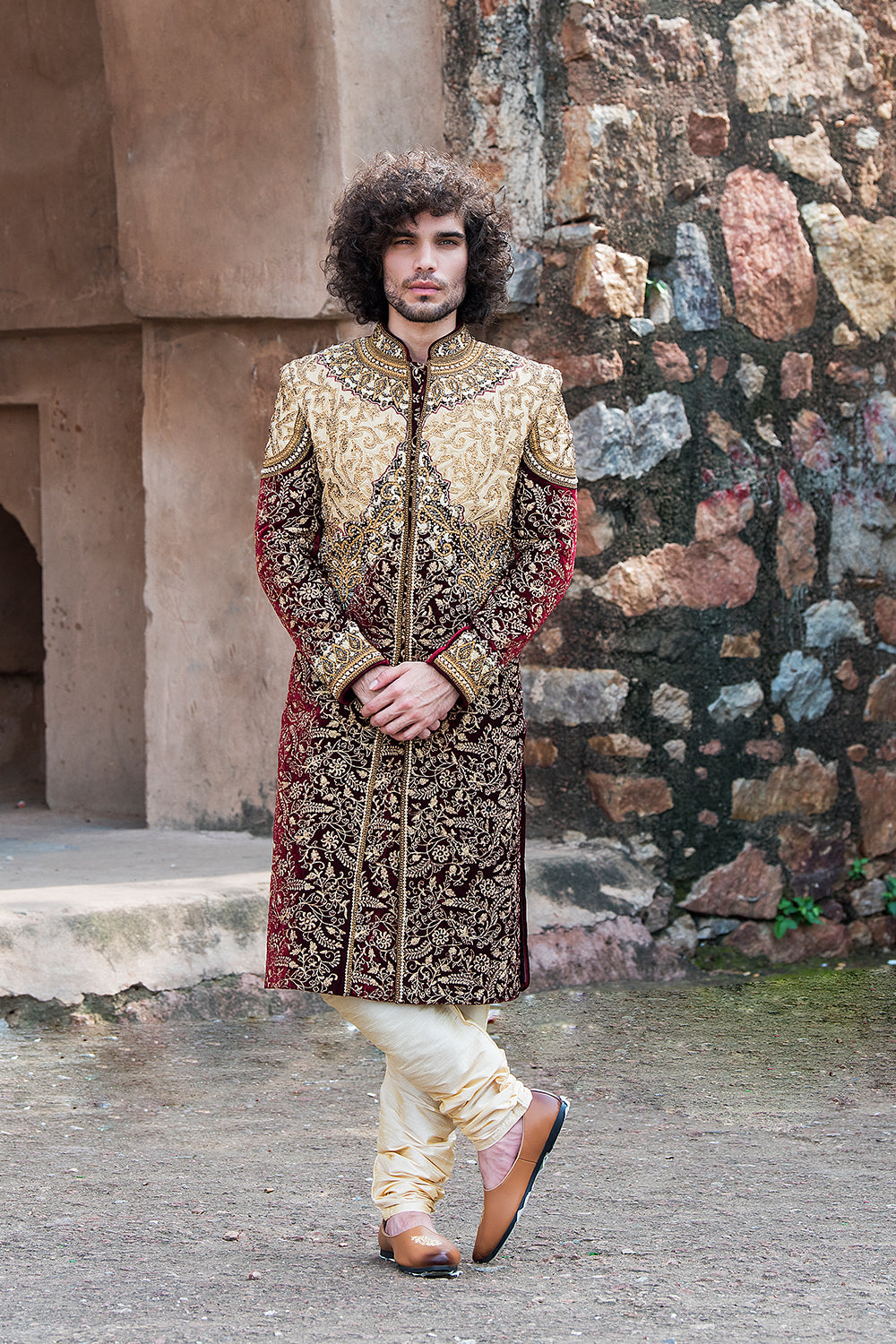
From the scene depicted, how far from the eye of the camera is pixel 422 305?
2.44 metres

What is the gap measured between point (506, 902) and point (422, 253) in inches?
40.2

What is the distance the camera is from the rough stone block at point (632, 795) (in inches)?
166

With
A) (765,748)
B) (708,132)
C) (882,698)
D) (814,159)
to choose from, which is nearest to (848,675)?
(882,698)

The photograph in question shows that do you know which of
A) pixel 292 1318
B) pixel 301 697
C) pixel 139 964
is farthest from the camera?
pixel 139 964

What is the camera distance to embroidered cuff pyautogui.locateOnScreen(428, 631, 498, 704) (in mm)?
2352

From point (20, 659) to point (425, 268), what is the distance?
437 centimetres

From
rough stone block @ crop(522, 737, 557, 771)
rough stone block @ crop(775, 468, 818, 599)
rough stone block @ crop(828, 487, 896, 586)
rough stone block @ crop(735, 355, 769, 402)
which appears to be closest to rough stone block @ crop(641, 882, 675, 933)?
rough stone block @ crop(522, 737, 557, 771)

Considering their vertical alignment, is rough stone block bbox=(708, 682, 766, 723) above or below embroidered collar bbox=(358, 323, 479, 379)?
below

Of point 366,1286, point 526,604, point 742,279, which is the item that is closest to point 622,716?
point 742,279

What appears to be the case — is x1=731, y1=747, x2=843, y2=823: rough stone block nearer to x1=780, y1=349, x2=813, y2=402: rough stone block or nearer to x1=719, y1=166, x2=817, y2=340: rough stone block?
x1=780, y1=349, x2=813, y2=402: rough stone block

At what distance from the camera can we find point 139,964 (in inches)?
143

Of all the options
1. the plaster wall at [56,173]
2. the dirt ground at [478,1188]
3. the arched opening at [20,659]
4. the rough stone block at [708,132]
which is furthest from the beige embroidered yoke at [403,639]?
the arched opening at [20,659]

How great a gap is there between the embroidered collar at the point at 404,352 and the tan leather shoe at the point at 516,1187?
115cm

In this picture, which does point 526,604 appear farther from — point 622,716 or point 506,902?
point 622,716
